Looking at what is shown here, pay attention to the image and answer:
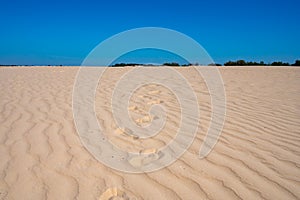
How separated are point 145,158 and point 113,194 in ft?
2.19

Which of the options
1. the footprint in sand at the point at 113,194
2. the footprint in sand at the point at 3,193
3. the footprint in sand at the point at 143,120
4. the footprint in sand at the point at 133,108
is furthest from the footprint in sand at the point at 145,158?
the footprint in sand at the point at 133,108

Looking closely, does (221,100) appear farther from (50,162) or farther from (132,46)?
(50,162)

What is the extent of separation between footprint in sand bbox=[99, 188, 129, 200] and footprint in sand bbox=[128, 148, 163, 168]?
434mm

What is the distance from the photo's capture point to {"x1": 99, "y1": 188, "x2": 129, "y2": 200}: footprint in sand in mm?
1859

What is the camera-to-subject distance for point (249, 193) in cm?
191

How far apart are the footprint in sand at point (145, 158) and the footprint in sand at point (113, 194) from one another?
43cm

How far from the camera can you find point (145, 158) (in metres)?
2.51

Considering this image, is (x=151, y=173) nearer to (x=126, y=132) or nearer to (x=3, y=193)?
(x=126, y=132)

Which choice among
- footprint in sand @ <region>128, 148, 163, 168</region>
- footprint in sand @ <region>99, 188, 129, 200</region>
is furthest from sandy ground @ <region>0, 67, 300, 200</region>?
footprint in sand @ <region>128, 148, 163, 168</region>

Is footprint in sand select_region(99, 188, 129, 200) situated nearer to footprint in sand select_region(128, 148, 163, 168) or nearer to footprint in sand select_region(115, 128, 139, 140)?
footprint in sand select_region(128, 148, 163, 168)

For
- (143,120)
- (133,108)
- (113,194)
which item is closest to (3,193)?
(113,194)

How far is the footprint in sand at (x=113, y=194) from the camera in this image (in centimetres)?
186

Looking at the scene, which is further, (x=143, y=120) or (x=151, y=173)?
(x=143, y=120)

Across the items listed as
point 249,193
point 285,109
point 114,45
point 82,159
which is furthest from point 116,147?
point 285,109
